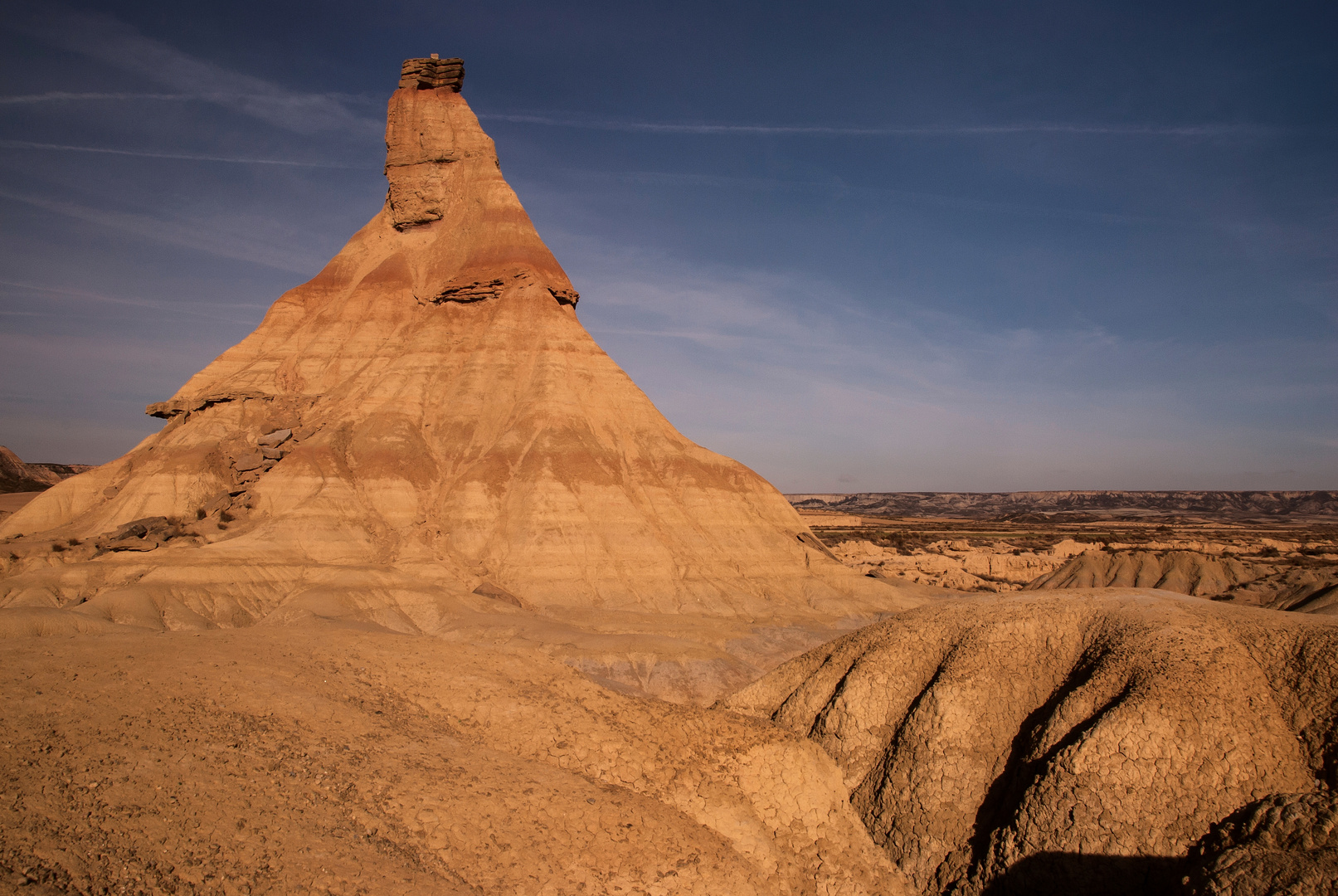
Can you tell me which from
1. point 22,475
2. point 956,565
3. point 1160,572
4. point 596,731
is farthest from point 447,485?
point 22,475

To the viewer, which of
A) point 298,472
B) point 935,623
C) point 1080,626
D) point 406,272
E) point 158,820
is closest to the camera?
point 158,820

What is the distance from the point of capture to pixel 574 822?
40.2 ft

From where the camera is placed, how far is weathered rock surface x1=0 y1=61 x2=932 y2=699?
30766 mm

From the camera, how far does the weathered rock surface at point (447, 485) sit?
30766 mm

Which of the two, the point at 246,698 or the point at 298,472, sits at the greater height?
the point at 298,472

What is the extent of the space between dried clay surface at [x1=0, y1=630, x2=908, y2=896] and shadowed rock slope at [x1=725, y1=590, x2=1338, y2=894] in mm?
1478

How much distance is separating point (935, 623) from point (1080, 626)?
9.91 ft

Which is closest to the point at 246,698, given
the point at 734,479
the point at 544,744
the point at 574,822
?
the point at 544,744

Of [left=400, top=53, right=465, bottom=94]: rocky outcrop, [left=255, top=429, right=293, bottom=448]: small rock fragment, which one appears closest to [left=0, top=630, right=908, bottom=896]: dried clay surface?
[left=255, top=429, right=293, bottom=448]: small rock fragment

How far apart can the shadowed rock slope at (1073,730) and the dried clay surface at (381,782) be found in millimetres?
1478

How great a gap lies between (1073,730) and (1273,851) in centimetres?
373

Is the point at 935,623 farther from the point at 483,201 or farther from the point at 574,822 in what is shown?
the point at 483,201

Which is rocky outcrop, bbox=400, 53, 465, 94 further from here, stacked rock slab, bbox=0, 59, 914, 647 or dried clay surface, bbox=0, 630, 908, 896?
dried clay surface, bbox=0, 630, 908, 896

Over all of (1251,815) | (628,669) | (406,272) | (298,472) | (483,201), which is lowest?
(628,669)
